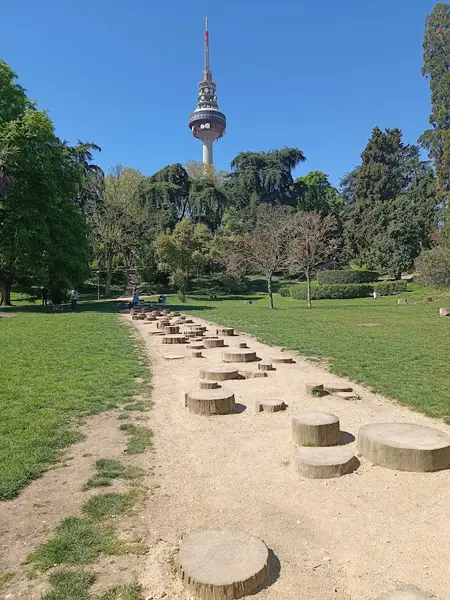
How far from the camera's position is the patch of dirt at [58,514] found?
282 centimetres

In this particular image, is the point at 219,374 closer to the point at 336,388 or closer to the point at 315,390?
the point at 315,390

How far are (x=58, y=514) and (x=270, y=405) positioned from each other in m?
3.30

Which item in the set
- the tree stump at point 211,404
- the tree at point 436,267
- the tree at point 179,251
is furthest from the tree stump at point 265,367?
the tree at point 179,251

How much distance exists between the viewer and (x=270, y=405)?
20.6 ft

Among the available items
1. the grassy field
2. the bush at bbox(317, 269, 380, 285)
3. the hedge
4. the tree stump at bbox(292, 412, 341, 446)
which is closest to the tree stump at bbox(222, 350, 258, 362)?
the grassy field

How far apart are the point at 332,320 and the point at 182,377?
12915 millimetres

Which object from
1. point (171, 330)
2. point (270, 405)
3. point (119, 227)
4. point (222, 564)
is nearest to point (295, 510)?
point (222, 564)

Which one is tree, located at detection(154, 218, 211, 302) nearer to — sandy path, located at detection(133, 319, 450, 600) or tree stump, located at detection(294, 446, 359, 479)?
sandy path, located at detection(133, 319, 450, 600)

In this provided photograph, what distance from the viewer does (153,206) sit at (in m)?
52.9

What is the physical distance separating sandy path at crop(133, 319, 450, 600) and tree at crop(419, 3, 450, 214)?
121 ft

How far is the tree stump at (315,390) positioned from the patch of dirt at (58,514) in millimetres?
3020

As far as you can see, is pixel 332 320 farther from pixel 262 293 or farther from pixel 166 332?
pixel 262 293

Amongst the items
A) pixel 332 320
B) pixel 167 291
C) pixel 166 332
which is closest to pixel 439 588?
pixel 166 332

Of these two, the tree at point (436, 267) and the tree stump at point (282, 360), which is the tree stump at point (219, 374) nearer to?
the tree stump at point (282, 360)
